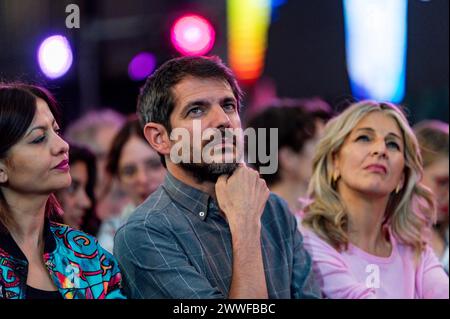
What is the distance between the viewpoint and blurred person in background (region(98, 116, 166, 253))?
419 centimetres

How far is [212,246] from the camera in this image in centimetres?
269

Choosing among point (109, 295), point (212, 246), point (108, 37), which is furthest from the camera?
point (108, 37)

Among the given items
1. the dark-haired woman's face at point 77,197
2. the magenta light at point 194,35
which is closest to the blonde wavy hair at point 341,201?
the dark-haired woman's face at point 77,197

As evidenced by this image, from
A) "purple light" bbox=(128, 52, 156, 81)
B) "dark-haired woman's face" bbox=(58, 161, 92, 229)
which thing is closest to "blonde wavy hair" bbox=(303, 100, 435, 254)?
"dark-haired woman's face" bbox=(58, 161, 92, 229)

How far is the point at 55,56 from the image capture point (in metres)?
3.07

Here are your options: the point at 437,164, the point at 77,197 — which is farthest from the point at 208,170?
the point at 437,164

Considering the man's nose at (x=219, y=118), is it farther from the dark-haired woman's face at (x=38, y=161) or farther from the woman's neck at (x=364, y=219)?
the woman's neck at (x=364, y=219)

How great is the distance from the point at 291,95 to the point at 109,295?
4.58 m

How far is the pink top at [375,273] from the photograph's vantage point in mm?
3105

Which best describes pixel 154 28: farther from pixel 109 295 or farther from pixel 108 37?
pixel 109 295

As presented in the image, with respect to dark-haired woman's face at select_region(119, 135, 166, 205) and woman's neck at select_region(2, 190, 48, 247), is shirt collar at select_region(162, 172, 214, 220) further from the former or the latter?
dark-haired woman's face at select_region(119, 135, 166, 205)

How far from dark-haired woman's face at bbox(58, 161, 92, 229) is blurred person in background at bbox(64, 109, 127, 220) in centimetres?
17
